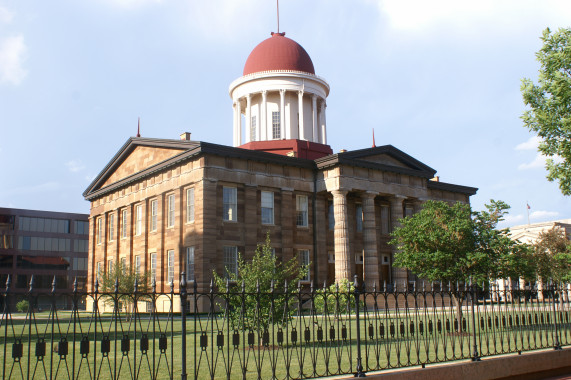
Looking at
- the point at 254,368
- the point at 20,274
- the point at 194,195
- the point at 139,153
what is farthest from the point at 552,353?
the point at 20,274

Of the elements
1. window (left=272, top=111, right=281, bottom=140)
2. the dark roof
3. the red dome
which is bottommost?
the dark roof

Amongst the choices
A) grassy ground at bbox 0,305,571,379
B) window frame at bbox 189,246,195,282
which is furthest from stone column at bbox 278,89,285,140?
grassy ground at bbox 0,305,571,379

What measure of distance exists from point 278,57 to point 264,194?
53.2ft

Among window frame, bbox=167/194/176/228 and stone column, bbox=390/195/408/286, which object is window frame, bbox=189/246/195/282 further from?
stone column, bbox=390/195/408/286

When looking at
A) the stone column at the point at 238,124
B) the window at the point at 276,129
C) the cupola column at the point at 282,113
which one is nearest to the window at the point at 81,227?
the stone column at the point at 238,124

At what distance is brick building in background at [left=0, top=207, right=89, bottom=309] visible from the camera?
87875mm

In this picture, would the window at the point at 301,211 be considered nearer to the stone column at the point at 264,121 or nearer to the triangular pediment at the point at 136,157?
the triangular pediment at the point at 136,157

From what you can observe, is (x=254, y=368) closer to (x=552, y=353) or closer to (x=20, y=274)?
(x=552, y=353)

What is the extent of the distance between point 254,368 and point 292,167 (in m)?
27.6

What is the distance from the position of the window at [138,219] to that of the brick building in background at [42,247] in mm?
48081

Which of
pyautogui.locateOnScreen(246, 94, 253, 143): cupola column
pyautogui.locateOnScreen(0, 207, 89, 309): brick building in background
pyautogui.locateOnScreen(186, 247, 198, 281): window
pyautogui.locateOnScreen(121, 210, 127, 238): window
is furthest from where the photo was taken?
pyautogui.locateOnScreen(0, 207, 89, 309): brick building in background

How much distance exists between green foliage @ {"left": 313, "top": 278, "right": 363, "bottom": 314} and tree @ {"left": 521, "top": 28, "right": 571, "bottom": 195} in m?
9.39

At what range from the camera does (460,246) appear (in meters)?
22.3

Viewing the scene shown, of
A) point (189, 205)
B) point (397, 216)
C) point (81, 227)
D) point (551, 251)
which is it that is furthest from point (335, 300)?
point (81, 227)
